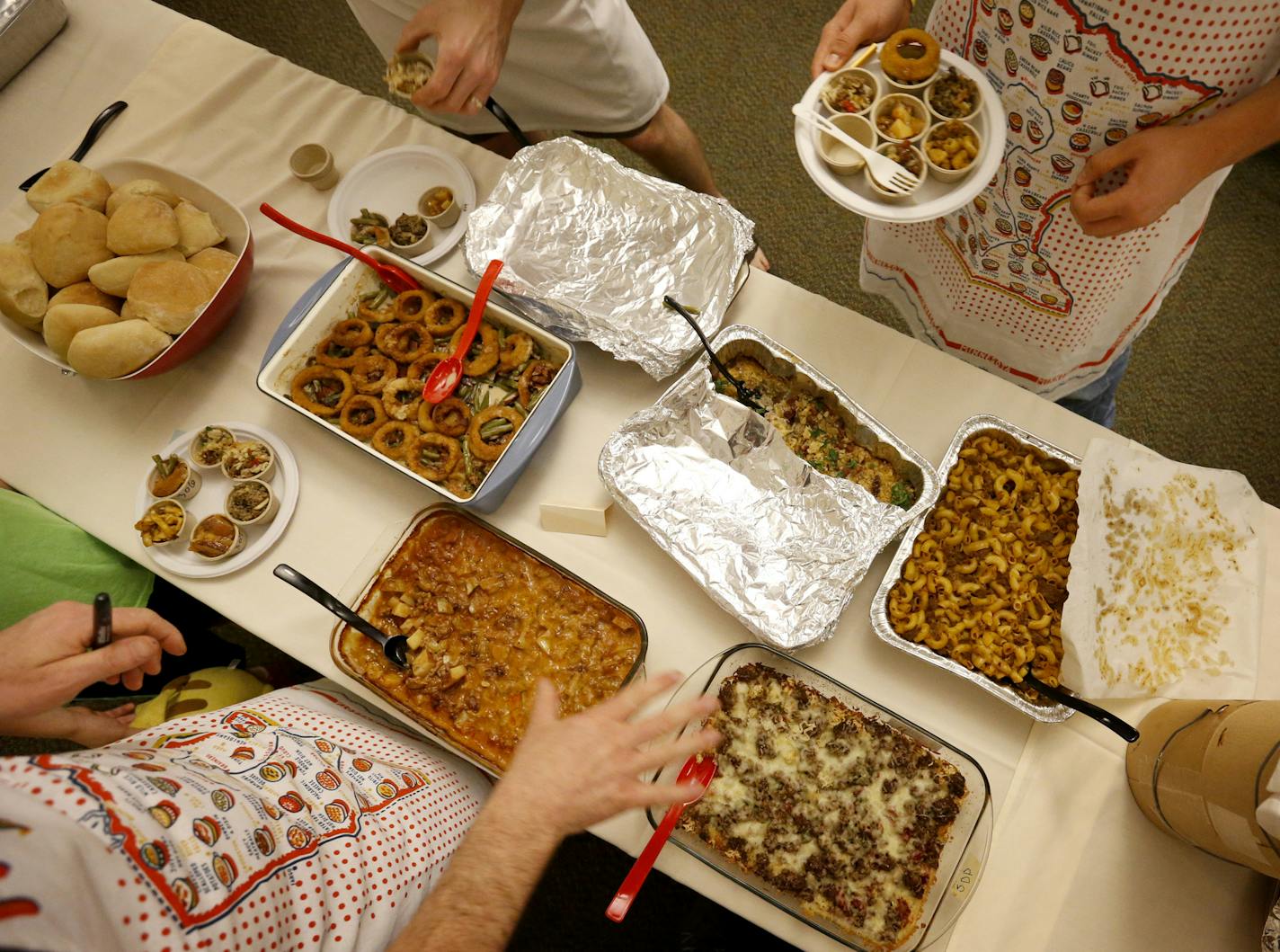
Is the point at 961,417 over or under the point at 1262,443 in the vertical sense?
under

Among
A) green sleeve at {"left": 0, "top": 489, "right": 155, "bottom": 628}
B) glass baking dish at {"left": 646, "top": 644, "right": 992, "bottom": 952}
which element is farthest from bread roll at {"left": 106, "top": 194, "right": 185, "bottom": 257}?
glass baking dish at {"left": 646, "top": 644, "right": 992, "bottom": 952}

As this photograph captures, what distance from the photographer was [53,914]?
833 millimetres

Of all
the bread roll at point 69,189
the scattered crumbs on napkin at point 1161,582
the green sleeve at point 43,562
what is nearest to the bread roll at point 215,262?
the bread roll at point 69,189

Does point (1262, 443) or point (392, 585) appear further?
point (1262, 443)

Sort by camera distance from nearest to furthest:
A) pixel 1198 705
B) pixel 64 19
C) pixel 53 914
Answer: pixel 53 914
pixel 1198 705
pixel 64 19

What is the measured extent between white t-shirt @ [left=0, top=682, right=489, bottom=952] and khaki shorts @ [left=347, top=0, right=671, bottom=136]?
1560 millimetres

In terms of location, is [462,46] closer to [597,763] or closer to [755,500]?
[755,500]

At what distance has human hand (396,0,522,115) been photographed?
161cm

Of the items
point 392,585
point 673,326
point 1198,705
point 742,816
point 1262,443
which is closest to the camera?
point 1198,705

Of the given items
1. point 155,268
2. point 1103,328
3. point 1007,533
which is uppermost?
point 1103,328

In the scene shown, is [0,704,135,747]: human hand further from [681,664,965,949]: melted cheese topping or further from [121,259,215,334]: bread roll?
[681,664,965,949]: melted cheese topping

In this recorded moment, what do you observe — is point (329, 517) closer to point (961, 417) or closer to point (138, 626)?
point (138, 626)

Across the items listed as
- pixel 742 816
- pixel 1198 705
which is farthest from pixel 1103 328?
pixel 742 816

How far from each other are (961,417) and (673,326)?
672 mm
